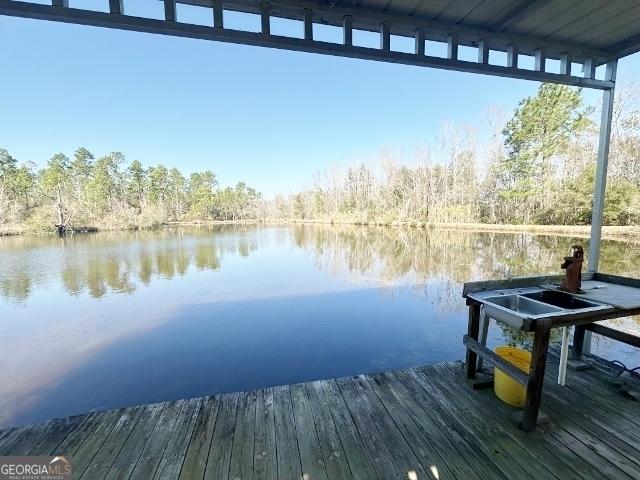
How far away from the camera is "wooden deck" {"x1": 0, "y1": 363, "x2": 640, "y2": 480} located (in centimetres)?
128

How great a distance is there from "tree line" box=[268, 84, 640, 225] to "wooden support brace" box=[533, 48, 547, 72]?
1436 centimetres

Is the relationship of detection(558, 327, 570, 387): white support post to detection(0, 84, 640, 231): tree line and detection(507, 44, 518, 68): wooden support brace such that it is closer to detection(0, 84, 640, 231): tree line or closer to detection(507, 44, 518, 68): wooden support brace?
detection(507, 44, 518, 68): wooden support brace

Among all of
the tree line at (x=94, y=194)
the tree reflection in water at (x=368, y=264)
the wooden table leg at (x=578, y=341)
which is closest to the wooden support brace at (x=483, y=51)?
the wooden table leg at (x=578, y=341)

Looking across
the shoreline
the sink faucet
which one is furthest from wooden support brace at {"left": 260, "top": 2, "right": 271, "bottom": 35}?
the shoreline

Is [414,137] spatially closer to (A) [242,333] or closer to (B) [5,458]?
(A) [242,333]

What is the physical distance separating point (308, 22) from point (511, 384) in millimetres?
2561

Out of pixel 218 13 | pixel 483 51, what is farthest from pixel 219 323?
pixel 483 51

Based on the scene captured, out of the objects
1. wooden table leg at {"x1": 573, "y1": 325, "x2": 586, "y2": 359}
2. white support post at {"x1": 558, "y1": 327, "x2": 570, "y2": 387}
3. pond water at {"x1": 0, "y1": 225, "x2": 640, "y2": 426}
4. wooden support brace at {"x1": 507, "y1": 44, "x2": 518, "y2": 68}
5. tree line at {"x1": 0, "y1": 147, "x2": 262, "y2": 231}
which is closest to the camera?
white support post at {"x1": 558, "y1": 327, "x2": 570, "y2": 387}

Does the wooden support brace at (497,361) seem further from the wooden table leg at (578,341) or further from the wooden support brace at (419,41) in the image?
the wooden support brace at (419,41)

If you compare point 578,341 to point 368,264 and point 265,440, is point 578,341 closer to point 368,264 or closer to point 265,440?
point 265,440

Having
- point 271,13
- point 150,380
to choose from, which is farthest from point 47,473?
point 271,13

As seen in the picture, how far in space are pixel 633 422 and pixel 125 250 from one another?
15.6 m

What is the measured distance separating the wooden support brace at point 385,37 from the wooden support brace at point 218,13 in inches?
39.1

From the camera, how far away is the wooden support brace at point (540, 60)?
2066mm
